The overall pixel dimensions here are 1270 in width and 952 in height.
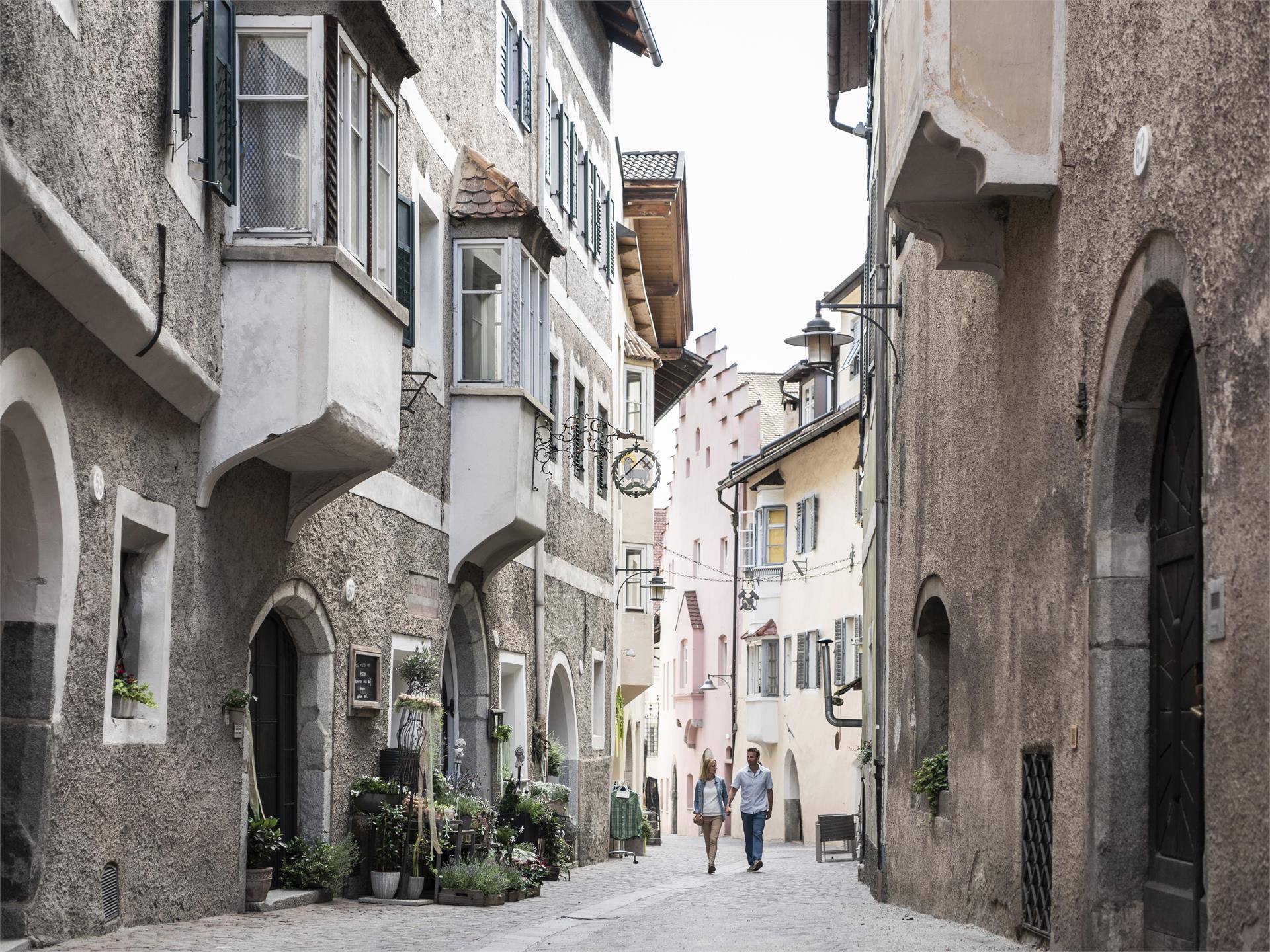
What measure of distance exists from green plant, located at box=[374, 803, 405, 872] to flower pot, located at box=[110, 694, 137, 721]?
14.2 ft

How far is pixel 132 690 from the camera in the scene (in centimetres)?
923

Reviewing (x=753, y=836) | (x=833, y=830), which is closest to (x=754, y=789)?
(x=753, y=836)

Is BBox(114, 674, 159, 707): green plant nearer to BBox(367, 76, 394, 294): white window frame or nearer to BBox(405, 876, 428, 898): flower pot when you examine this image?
BBox(367, 76, 394, 294): white window frame

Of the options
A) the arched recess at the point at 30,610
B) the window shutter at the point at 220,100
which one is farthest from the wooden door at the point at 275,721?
the arched recess at the point at 30,610

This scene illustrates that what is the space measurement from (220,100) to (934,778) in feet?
23.1

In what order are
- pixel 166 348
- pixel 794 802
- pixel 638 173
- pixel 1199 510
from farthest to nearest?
pixel 794 802, pixel 638 173, pixel 166 348, pixel 1199 510

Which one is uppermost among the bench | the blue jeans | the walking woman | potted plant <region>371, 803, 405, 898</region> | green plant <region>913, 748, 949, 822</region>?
green plant <region>913, 748, 949, 822</region>

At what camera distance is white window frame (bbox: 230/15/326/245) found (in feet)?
34.9

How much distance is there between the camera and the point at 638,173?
31781 mm

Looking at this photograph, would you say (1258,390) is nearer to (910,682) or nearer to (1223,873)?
(1223,873)

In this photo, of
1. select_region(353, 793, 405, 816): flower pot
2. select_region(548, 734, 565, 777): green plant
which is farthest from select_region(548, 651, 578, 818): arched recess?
select_region(353, 793, 405, 816): flower pot

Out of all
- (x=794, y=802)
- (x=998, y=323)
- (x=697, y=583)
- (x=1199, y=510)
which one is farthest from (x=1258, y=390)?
(x=697, y=583)

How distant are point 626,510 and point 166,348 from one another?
2509cm

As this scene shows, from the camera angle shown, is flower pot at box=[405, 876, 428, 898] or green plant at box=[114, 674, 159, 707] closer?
green plant at box=[114, 674, 159, 707]
